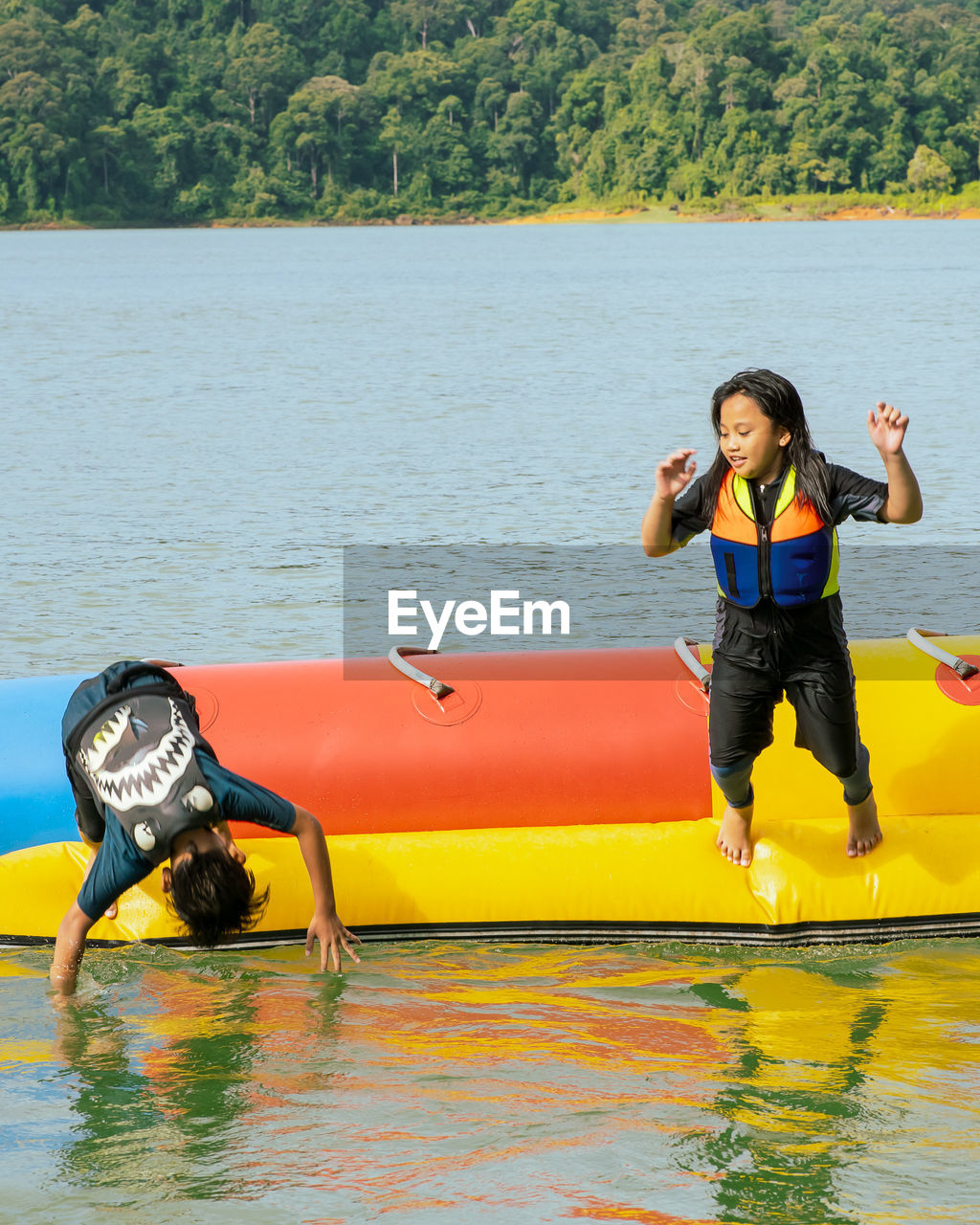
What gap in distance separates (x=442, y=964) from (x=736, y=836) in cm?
76

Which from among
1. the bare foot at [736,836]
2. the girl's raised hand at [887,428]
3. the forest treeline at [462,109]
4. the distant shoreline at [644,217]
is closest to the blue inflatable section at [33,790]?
the bare foot at [736,836]

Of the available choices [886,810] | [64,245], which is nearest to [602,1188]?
[886,810]

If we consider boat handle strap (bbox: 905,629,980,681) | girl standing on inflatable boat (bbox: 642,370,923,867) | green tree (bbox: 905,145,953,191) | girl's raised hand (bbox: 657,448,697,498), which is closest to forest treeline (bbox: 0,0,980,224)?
green tree (bbox: 905,145,953,191)

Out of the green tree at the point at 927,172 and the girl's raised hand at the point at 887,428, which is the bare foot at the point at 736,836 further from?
the green tree at the point at 927,172

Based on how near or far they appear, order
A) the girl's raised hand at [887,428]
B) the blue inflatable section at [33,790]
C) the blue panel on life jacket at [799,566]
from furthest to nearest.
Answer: the blue inflatable section at [33,790] < the blue panel on life jacket at [799,566] < the girl's raised hand at [887,428]

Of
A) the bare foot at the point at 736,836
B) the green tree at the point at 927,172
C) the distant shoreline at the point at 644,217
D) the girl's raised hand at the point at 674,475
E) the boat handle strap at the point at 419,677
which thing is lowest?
the bare foot at the point at 736,836

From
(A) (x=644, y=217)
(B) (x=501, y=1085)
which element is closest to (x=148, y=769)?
(B) (x=501, y=1085)

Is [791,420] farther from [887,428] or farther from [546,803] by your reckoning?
[546,803]

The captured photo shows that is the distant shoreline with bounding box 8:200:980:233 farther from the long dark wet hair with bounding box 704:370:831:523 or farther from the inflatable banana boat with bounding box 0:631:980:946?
the long dark wet hair with bounding box 704:370:831:523

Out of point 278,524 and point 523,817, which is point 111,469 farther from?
point 523,817

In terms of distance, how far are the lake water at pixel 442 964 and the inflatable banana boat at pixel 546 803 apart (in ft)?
0.40

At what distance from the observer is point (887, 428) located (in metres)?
3.21

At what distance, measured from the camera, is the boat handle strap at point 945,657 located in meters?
4.14

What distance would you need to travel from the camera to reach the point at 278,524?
34.0 feet
